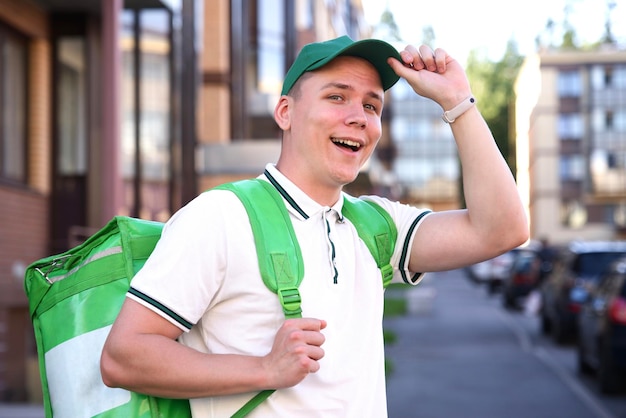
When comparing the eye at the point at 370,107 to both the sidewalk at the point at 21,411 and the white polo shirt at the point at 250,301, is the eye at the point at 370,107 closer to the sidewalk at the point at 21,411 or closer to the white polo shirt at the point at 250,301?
the white polo shirt at the point at 250,301

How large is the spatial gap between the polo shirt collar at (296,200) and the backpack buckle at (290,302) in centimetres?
26

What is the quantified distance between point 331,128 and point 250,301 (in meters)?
0.52

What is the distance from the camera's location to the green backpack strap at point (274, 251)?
2676 mm

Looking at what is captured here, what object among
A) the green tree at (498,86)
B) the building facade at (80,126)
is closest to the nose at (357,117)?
the building facade at (80,126)

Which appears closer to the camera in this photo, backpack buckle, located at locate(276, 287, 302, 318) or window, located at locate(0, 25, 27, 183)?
backpack buckle, located at locate(276, 287, 302, 318)

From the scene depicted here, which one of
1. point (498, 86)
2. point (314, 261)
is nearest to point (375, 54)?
point (314, 261)

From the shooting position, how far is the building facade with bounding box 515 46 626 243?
260 feet

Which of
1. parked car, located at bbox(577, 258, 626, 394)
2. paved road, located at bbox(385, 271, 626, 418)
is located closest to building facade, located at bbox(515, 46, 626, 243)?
paved road, located at bbox(385, 271, 626, 418)

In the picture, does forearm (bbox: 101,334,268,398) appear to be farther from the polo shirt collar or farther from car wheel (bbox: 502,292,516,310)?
car wheel (bbox: 502,292,516,310)

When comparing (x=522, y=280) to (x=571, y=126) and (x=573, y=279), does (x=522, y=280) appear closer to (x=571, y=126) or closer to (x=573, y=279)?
(x=573, y=279)

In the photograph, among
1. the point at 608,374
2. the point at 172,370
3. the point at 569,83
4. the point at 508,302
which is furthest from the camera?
the point at 569,83

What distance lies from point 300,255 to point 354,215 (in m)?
0.35

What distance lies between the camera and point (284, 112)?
3.07 metres

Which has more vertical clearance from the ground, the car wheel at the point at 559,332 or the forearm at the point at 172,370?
the forearm at the point at 172,370
